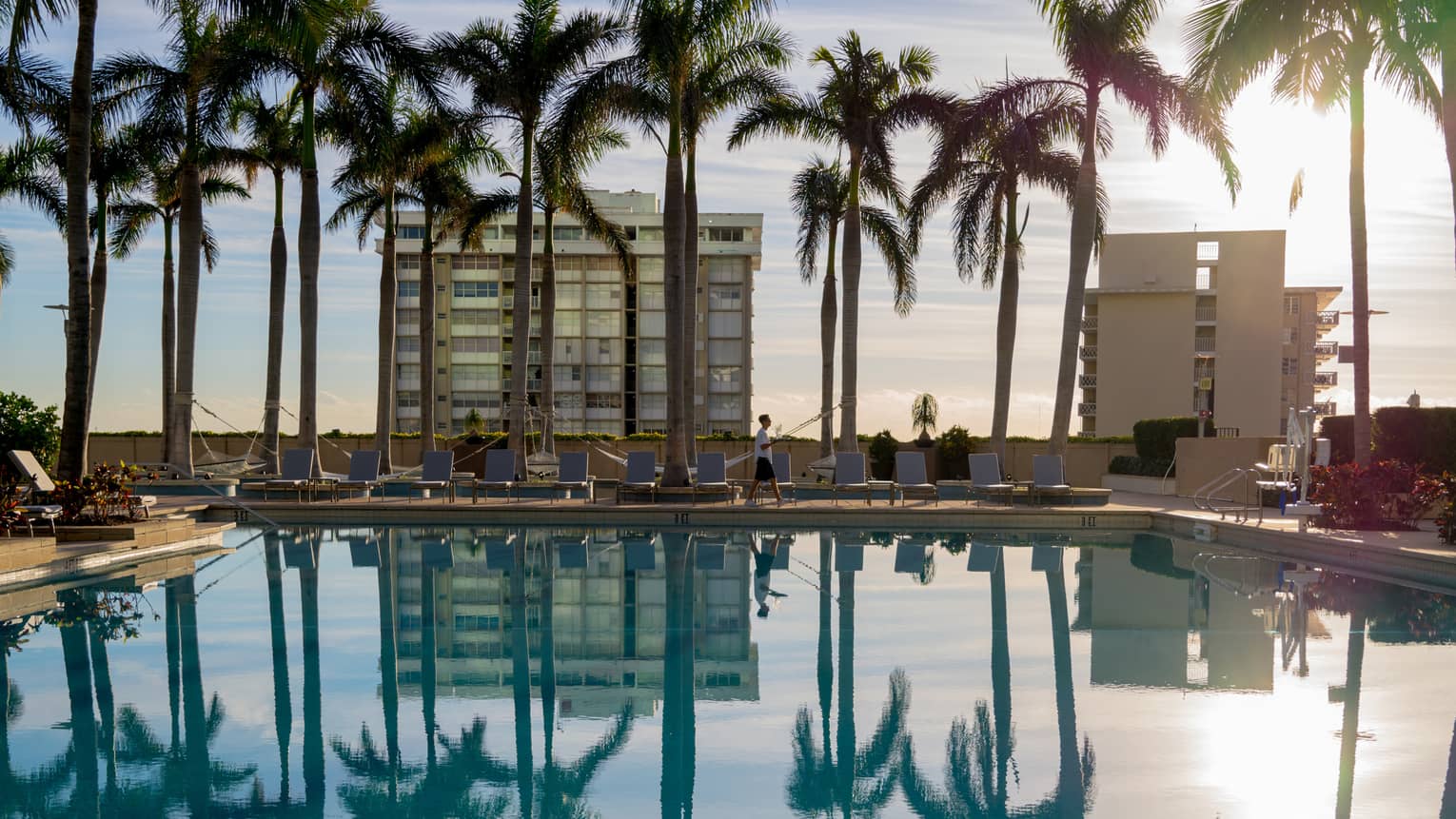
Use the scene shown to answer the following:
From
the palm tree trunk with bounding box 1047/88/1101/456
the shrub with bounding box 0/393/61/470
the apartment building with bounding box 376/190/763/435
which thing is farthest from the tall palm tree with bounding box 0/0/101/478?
the apartment building with bounding box 376/190/763/435

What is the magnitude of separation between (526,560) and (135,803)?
834 centimetres

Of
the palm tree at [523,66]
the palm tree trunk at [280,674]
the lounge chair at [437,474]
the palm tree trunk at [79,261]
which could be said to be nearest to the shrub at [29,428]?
the palm tree trunk at [79,261]

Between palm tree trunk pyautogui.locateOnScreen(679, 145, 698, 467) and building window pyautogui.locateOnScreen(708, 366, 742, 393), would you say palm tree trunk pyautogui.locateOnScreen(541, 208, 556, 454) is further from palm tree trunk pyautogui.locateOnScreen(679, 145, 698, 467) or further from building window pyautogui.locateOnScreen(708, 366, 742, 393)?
building window pyautogui.locateOnScreen(708, 366, 742, 393)

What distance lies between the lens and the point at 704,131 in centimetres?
2105

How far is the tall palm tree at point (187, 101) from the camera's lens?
2088 centimetres

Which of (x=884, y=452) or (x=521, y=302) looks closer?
(x=521, y=302)

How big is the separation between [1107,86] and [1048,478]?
6585 mm

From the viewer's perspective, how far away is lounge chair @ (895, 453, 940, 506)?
19328mm

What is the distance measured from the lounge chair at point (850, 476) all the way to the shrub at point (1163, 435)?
8052 mm

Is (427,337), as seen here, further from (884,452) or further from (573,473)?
(884,452)

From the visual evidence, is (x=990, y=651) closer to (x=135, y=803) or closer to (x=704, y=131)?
(x=135, y=803)

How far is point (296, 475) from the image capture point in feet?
64.7

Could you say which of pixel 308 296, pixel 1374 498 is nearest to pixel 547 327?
pixel 308 296

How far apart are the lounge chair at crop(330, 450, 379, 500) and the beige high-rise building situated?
41628 millimetres
